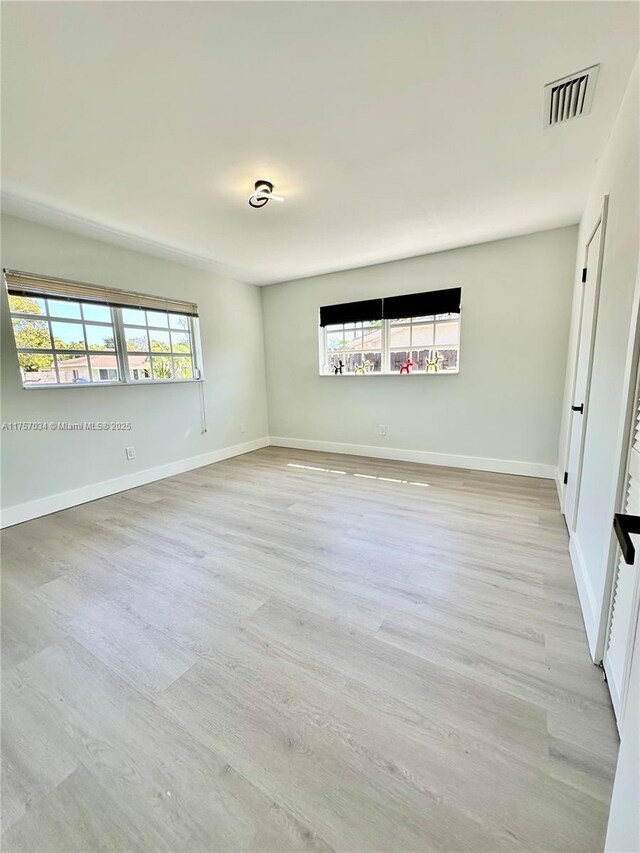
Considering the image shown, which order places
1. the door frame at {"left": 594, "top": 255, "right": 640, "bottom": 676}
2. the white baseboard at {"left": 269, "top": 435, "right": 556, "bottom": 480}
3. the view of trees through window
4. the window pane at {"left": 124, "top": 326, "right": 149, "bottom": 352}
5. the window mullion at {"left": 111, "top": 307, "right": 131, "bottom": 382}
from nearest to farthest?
the door frame at {"left": 594, "top": 255, "right": 640, "bottom": 676} → the view of trees through window → the window mullion at {"left": 111, "top": 307, "right": 131, "bottom": 382} → the window pane at {"left": 124, "top": 326, "right": 149, "bottom": 352} → the white baseboard at {"left": 269, "top": 435, "right": 556, "bottom": 480}

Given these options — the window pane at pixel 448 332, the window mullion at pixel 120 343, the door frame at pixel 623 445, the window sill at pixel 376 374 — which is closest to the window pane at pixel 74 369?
the window mullion at pixel 120 343

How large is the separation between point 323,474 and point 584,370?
2556 millimetres

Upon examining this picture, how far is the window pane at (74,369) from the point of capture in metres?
2.99

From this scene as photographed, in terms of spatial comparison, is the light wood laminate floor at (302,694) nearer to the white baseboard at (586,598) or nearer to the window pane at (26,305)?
the white baseboard at (586,598)

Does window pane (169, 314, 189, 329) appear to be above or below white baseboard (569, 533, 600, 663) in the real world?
above

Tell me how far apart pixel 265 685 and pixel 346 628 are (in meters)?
0.44

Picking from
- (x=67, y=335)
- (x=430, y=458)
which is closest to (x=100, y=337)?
(x=67, y=335)

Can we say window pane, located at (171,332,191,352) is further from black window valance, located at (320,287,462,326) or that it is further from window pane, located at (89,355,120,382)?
black window valance, located at (320,287,462,326)

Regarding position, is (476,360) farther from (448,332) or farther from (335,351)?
(335,351)

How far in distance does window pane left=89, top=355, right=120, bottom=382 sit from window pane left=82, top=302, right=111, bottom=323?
1.14 feet

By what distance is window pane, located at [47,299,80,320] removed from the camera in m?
2.89

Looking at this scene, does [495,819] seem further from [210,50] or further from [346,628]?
[210,50]

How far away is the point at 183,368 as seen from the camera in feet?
13.3

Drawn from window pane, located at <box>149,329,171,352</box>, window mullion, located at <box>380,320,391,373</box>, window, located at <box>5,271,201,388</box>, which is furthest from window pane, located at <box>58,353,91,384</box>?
window mullion, located at <box>380,320,391,373</box>
